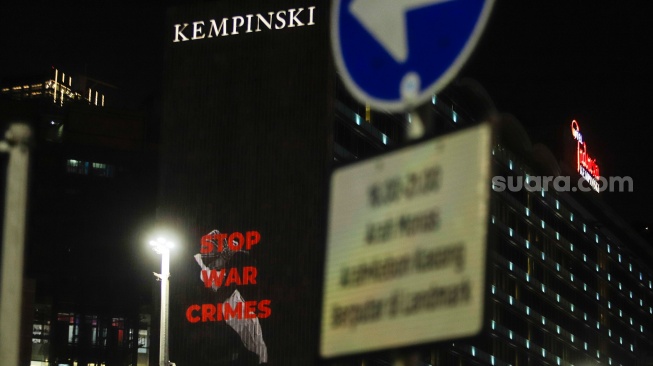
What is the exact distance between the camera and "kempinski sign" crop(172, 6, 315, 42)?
9506cm

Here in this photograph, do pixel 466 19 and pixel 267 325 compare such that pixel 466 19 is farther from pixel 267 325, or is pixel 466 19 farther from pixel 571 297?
pixel 571 297

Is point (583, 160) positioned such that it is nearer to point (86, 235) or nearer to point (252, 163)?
point (86, 235)

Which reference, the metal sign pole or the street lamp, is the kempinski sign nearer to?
the street lamp

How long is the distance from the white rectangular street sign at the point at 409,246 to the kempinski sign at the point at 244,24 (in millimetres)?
88329

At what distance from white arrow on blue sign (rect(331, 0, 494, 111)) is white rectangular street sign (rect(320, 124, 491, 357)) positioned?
34cm

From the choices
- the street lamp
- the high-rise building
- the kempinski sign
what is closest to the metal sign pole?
the street lamp

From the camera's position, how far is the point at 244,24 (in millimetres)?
97875

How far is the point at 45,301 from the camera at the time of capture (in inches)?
4530

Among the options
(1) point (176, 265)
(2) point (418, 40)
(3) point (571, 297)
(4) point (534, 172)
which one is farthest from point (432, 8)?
(3) point (571, 297)

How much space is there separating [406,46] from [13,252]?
442cm

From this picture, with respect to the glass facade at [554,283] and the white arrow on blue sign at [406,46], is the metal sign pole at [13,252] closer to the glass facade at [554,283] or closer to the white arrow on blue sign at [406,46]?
the white arrow on blue sign at [406,46]

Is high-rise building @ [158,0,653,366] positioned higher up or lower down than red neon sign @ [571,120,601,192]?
lower down

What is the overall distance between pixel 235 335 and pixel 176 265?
867cm

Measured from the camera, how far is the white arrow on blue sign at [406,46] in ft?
21.6
